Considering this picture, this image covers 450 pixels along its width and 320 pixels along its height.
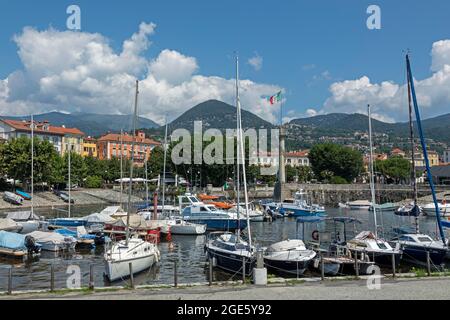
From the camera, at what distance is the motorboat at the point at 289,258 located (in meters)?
24.4

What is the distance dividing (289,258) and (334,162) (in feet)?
394

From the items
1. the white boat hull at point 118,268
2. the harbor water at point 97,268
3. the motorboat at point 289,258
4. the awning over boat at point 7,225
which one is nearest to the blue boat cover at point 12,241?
the harbor water at point 97,268

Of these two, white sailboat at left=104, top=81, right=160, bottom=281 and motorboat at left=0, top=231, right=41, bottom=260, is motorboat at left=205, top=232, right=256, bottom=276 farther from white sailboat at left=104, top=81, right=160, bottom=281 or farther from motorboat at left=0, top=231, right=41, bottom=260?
motorboat at left=0, top=231, right=41, bottom=260

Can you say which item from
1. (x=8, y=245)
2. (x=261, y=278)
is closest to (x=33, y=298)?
(x=261, y=278)

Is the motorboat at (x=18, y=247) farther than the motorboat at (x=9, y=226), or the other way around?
the motorboat at (x=9, y=226)

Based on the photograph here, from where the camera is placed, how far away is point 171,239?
4222cm

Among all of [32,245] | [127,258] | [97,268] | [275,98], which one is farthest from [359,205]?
[127,258]

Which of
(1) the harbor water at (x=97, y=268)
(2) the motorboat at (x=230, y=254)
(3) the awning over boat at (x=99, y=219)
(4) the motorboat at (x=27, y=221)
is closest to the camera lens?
(1) the harbor water at (x=97, y=268)

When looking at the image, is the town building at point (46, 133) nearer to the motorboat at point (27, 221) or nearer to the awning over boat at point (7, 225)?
the motorboat at point (27, 221)

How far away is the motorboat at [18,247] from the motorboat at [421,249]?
79.5ft

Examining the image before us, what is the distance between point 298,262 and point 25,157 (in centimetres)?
7431

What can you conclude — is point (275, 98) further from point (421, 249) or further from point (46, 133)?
point (46, 133)

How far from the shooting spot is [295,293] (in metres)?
16.1
